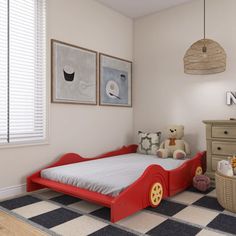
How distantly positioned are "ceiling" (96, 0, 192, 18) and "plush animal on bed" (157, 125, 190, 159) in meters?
1.76

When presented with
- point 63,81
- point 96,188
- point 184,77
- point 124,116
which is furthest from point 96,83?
point 96,188

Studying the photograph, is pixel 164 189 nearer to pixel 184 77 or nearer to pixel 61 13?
pixel 184 77

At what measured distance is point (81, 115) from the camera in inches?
129

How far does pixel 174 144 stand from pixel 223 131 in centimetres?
70

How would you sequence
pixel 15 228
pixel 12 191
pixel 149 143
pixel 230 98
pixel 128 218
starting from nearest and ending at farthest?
pixel 15 228 → pixel 128 218 → pixel 12 191 → pixel 230 98 → pixel 149 143

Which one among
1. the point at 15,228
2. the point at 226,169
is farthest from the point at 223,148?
the point at 15,228

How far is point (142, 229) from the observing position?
5.94ft

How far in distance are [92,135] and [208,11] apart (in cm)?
230

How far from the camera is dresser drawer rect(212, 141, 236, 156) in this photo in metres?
2.74

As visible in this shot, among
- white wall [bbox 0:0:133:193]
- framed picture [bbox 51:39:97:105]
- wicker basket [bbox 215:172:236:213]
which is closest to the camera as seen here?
→ wicker basket [bbox 215:172:236:213]

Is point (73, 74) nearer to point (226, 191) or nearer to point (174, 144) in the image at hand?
point (174, 144)

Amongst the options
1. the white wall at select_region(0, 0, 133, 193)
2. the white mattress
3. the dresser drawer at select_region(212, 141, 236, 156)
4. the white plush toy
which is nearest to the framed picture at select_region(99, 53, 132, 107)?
the white wall at select_region(0, 0, 133, 193)

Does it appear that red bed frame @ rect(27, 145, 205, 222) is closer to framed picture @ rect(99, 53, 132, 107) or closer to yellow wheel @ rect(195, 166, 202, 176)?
yellow wheel @ rect(195, 166, 202, 176)

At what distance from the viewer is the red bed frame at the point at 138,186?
1.90m
